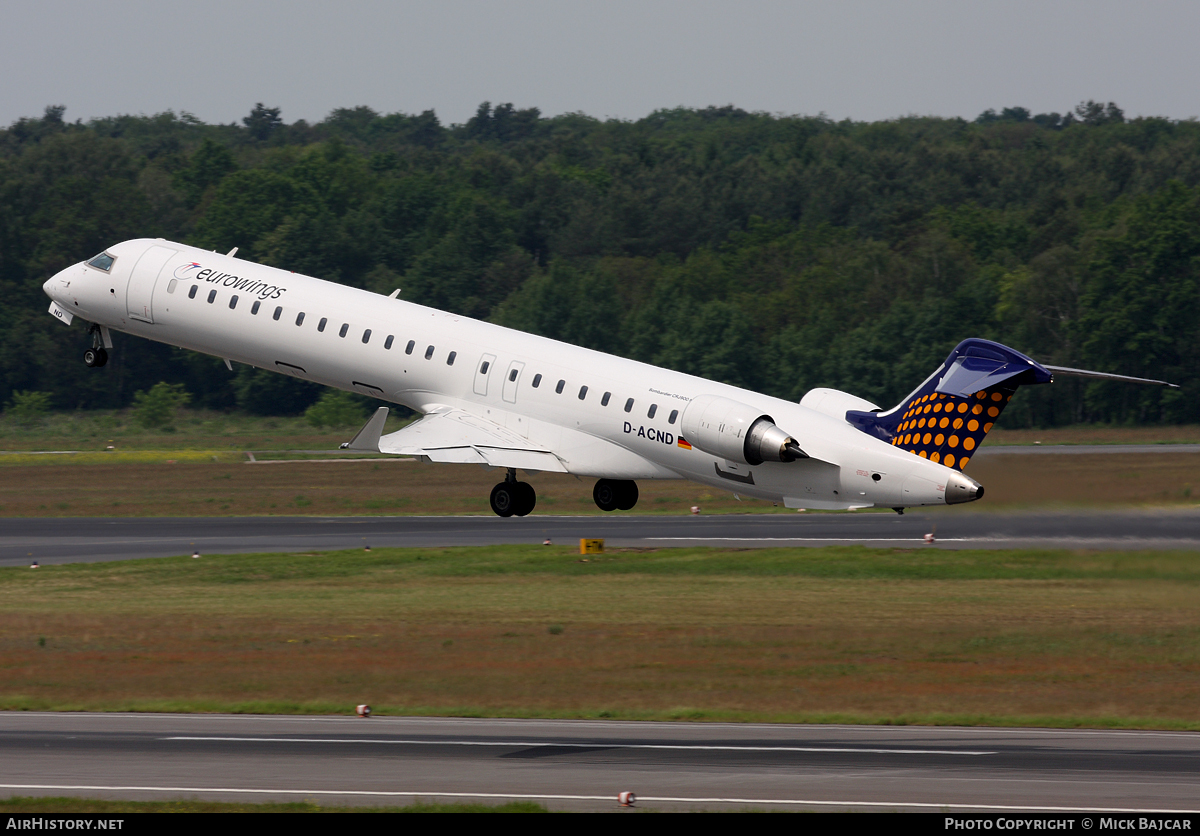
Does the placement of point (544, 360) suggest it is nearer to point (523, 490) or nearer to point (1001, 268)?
point (523, 490)

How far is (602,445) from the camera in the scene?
1391 inches

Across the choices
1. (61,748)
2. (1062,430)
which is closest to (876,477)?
(61,748)

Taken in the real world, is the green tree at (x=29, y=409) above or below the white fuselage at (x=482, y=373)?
above

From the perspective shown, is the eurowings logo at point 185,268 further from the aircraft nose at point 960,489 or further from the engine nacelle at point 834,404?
the aircraft nose at point 960,489

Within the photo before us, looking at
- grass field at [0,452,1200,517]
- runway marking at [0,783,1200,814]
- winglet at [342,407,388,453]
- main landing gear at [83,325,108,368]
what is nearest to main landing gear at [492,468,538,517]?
winglet at [342,407,388,453]

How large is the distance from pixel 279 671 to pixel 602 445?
8958 millimetres

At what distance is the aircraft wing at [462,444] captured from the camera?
35.2 metres

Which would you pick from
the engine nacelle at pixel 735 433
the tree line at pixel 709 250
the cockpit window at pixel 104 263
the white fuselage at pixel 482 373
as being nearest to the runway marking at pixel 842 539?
the white fuselage at pixel 482 373

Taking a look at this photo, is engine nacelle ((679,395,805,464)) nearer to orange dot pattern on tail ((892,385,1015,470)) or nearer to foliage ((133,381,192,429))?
orange dot pattern on tail ((892,385,1015,470))

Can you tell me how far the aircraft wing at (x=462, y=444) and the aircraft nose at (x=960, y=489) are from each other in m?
8.79

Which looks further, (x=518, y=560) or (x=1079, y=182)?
(x=1079, y=182)

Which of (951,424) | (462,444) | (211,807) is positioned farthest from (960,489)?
(211,807)

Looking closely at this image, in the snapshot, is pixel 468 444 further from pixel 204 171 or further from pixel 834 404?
pixel 204 171

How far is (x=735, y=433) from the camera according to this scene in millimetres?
32656
